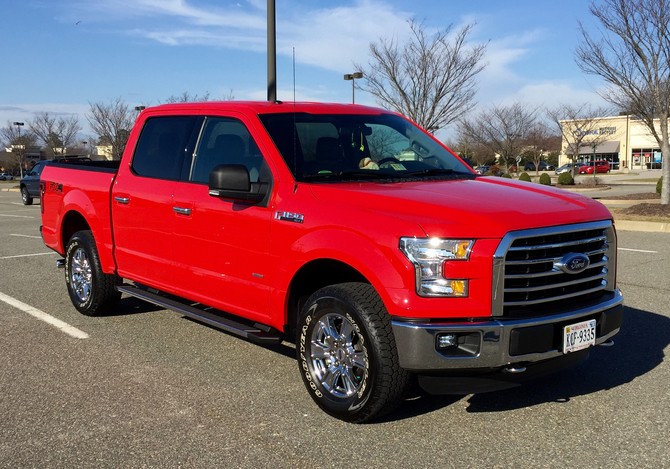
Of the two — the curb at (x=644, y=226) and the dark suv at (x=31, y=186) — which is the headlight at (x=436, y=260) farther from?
the dark suv at (x=31, y=186)

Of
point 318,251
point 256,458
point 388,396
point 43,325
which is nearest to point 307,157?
point 318,251

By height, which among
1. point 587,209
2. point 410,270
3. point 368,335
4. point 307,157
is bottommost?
point 368,335

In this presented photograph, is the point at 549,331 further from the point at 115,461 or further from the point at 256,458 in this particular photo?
the point at 115,461

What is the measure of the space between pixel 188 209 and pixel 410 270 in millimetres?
2171

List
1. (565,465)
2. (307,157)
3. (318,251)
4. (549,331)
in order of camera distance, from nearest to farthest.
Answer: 1. (565,465)
2. (549,331)
3. (318,251)
4. (307,157)

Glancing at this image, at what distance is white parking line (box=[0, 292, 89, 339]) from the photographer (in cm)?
604

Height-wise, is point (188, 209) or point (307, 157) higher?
point (307, 157)

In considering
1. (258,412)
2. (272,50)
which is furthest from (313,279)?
(272,50)

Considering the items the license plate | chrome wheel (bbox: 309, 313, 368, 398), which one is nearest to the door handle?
chrome wheel (bbox: 309, 313, 368, 398)

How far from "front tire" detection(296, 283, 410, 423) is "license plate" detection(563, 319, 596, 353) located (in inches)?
36.2

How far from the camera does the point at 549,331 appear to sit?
11.9 ft

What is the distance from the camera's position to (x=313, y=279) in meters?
4.40

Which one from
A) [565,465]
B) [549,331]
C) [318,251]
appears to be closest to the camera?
[565,465]

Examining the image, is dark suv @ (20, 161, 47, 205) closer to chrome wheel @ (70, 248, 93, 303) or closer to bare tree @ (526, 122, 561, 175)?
chrome wheel @ (70, 248, 93, 303)
